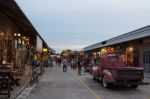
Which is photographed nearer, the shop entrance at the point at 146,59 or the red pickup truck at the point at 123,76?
the red pickup truck at the point at 123,76

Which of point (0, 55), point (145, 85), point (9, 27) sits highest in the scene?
point (9, 27)

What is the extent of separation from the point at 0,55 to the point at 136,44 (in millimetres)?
22163

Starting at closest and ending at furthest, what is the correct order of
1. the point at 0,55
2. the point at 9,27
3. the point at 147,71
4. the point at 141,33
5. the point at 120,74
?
the point at 120,74, the point at 0,55, the point at 9,27, the point at 141,33, the point at 147,71

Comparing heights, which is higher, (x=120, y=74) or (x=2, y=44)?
(x=2, y=44)

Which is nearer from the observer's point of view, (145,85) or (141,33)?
(145,85)

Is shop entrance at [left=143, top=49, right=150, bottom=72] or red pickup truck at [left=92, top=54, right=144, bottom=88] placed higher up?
shop entrance at [left=143, top=49, right=150, bottom=72]

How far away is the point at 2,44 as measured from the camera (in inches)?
939

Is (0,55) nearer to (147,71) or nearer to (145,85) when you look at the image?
(145,85)

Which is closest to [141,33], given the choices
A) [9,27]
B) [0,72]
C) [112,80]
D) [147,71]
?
[147,71]

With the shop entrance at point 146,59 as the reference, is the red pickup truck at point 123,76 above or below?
below

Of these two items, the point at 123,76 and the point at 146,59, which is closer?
the point at 123,76

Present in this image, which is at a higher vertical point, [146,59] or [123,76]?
[146,59]

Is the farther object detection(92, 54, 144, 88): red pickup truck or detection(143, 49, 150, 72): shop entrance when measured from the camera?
detection(143, 49, 150, 72): shop entrance

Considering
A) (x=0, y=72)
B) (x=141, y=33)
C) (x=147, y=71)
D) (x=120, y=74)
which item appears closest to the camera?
(x=0, y=72)
